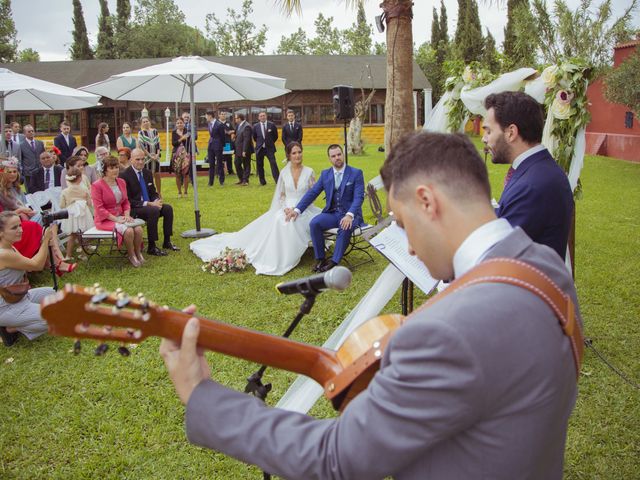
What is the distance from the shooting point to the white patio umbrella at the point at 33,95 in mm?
10219

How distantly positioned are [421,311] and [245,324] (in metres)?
5.12

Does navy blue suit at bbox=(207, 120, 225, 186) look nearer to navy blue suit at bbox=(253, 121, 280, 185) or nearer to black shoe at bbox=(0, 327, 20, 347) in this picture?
navy blue suit at bbox=(253, 121, 280, 185)

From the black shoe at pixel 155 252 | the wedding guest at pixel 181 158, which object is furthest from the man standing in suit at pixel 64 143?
the black shoe at pixel 155 252

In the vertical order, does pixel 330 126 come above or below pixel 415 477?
above

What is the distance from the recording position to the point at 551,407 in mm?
1268

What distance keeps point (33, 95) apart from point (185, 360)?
565 inches

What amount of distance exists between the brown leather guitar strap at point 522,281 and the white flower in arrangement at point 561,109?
14.8 ft

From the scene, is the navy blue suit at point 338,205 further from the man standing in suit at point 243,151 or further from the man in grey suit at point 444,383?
the man standing in suit at point 243,151

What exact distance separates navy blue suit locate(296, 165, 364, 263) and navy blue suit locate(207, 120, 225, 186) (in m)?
9.32

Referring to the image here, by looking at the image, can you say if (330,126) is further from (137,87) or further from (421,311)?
(421,311)

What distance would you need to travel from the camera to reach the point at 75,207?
8.95 metres

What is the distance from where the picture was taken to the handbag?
5.64m

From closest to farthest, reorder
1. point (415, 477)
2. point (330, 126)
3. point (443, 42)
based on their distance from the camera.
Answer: point (415, 477), point (330, 126), point (443, 42)

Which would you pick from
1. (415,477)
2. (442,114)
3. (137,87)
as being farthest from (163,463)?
(137,87)
